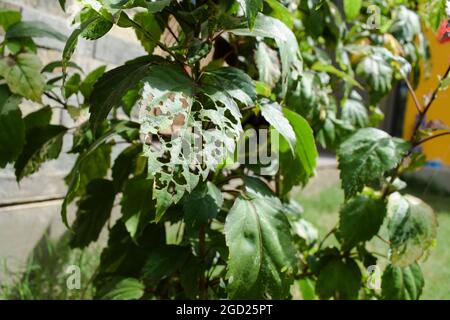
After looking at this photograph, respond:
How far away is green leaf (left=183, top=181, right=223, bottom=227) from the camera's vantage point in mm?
958

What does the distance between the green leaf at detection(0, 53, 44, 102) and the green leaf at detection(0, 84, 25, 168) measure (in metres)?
0.03

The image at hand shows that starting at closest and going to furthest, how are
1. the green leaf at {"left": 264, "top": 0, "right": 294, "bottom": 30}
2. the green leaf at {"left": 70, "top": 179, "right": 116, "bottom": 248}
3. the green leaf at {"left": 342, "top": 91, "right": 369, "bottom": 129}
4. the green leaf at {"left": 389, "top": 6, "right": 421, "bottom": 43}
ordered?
1. the green leaf at {"left": 264, "top": 0, "right": 294, "bottom": 30}
2. the green leaf at {"left": 70, "top": 179, "right": 116, "bottom": 248}
3. the green leaf at {"left": 342, "top": 91, "right": 369, "bottom": 129}
4. the green leaf at {"left": 389, "top": 6, "right": 421, "bottom": 43}

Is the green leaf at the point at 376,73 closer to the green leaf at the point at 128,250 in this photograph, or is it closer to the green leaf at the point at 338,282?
the green leaf at the point at 338,282

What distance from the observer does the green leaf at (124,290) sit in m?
1.12

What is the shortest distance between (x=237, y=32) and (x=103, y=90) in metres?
0.24

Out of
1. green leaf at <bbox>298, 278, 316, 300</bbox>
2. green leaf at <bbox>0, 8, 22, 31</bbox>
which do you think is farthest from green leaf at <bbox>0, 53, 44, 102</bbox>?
green leaf at <bbox>298, 278, 316, 300</bbox>

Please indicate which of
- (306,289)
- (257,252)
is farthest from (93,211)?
(306,289)

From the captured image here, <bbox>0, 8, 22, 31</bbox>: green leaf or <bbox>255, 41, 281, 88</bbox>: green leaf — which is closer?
<bbox>255, 41, 281, 88</bbox>: green leaf

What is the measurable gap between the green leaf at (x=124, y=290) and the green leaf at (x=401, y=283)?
1.78 feet

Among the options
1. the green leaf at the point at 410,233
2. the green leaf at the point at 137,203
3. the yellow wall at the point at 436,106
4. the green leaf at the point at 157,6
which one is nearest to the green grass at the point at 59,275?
the green leaf at the point at 410,233

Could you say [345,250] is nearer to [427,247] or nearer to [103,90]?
[427,247]

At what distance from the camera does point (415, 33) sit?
172 centimetres

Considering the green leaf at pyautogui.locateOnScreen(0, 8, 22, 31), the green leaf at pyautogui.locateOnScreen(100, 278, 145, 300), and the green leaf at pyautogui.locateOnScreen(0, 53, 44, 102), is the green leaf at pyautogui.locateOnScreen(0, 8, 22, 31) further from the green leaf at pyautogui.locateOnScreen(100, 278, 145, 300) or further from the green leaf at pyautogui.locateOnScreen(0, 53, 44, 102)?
the green leaf at pyautogui.locateOnScreen(100, 278, 145, 300)

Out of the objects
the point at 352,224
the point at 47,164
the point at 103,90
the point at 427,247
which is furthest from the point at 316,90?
the point at 47,164
